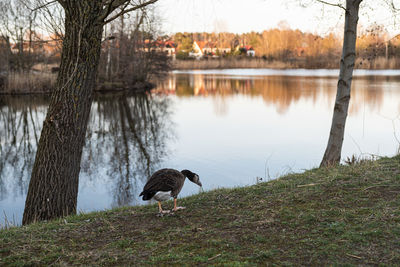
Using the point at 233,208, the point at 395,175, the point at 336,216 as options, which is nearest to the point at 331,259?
the point at 336,216

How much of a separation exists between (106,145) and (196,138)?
429 cm

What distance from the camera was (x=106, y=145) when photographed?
16266mm

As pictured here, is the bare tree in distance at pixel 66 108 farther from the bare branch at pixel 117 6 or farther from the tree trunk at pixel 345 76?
the tree trunk at pixel 345 76

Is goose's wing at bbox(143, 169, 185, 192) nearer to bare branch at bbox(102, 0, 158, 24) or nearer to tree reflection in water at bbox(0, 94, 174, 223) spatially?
bare branch at bbox(102, 0, 158, 24)

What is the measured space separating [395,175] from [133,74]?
35428 millimetres

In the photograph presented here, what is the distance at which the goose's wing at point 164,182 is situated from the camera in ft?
15.4

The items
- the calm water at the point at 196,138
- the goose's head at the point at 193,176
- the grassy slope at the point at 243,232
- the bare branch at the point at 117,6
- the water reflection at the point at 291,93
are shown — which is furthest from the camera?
the water reflection at the point at 291,93

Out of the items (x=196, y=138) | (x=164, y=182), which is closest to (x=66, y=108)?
(x=164, y=182)

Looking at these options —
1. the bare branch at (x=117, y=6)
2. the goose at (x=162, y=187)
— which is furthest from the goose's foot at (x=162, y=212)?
the bare branch at (x=117, y=6)

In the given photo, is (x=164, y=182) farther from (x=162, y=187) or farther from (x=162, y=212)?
(x=162, y=212)

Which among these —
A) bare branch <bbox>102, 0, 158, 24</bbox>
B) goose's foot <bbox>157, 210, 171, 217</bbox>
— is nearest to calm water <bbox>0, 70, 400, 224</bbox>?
goose's foot <bbox>157, 210, 171, 217</bbox>

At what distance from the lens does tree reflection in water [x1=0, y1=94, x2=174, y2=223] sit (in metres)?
11.4

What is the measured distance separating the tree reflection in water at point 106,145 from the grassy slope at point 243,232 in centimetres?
541

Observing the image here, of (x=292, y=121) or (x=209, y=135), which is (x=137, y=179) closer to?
(x=209, y=135)
